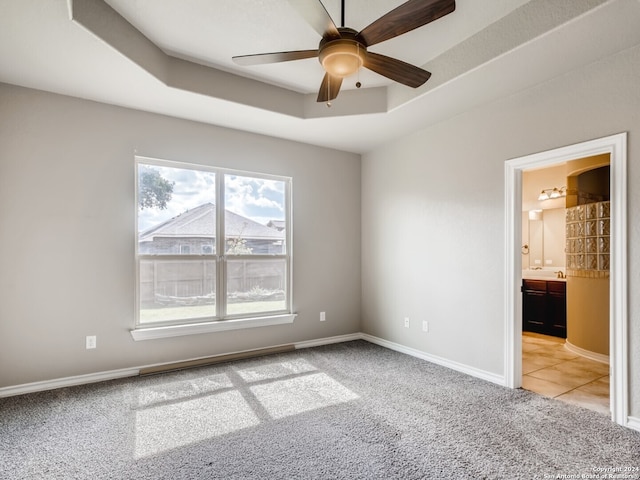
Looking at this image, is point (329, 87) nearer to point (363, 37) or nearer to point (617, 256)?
point (363, 37)

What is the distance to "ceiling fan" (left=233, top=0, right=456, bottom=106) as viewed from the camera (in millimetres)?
1737

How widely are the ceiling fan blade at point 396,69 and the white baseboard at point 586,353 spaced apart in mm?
3760

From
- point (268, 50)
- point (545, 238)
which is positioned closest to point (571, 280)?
point (545, 238)

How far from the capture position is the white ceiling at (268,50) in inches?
91.2

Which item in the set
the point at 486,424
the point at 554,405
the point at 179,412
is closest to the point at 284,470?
the point at 179,412

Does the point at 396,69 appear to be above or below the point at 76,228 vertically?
above

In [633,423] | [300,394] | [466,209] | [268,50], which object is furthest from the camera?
[466,209]

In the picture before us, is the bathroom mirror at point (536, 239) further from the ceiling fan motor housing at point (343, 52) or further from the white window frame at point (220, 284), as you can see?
the ceiling fan motor housing at point (343, 52)

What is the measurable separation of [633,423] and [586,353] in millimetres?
2000

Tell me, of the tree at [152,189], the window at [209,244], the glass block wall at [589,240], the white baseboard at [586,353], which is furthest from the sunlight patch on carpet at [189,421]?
the glass block wall at [589,240]

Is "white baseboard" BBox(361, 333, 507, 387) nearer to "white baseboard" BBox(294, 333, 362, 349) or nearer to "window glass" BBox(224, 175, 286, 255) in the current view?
"white baseboard" BBox(294, 333, 362, 349)

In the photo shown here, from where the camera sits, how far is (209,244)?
160 inches

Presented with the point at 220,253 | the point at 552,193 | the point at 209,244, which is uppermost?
the point at 552,193

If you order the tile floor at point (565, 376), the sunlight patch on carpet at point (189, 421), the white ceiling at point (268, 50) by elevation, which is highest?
the white ceiling at point (268, 50)
